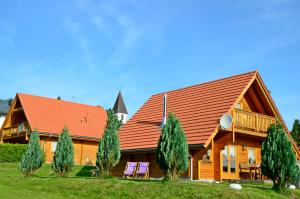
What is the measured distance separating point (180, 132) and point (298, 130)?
39441 millimetres

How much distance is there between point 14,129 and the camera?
3800 cm

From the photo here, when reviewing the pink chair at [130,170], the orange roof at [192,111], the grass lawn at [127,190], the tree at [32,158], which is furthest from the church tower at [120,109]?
the grass lawn at [127,190]

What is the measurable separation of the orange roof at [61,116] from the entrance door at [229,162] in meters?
16.9

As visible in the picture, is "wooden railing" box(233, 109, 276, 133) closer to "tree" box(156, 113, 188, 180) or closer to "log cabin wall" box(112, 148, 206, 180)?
"log cabin wall" box(112, 148, 206, 180)

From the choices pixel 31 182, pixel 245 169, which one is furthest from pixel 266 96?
pixel 31 182

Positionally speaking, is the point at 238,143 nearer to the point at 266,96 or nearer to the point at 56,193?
the point at 266,96

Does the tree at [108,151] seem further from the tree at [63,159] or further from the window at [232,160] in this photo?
the window at [232,160]

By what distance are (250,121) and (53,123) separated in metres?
19.1

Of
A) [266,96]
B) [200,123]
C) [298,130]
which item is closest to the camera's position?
[200,123]

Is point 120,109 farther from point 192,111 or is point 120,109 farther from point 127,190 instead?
point 127,190

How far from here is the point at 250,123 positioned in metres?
22.1

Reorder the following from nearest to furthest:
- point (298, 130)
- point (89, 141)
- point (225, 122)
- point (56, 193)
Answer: point (56, 193), point (225, 122), point (89, 141), point (298, 130)

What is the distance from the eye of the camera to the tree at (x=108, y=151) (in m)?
16.7

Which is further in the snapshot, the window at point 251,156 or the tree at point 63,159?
the window at point 251,156
